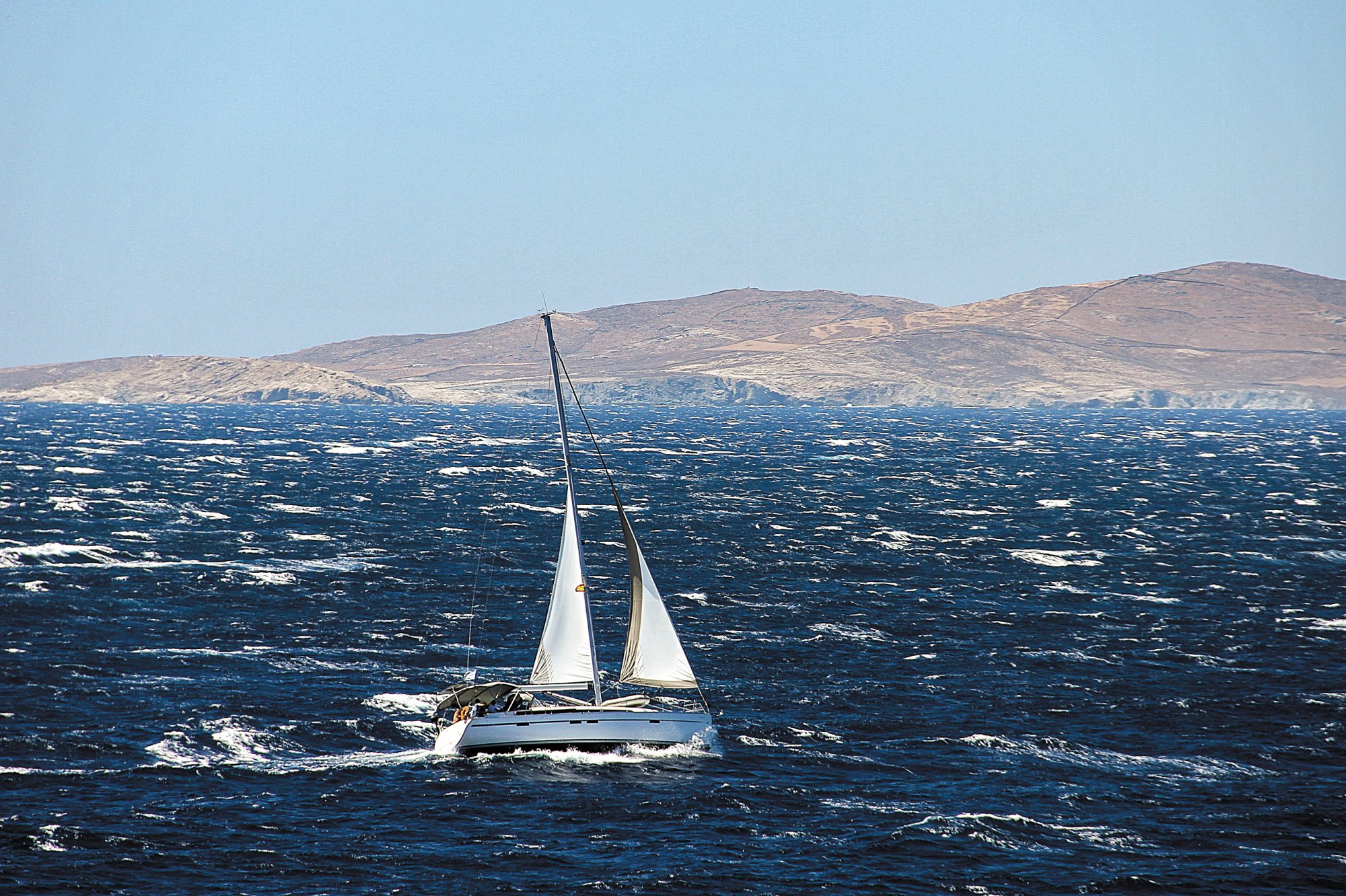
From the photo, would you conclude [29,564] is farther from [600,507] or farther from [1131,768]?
[1131,768]

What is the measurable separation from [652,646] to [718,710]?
5249mm

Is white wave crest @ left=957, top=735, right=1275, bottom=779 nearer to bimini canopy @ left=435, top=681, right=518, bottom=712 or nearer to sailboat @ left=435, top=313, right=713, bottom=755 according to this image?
sailboat @ left=435, top=313, right=713, bottom=755

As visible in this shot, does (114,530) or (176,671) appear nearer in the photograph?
(176,671)

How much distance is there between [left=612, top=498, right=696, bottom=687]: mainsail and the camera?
45.8 metres

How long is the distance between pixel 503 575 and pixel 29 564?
28.6m

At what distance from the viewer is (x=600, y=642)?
→ 202ft

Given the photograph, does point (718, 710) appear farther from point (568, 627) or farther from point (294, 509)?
point (294, 509)

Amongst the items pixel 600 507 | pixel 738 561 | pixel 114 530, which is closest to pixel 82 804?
pixel 738 561

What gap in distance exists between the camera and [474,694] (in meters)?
44.4

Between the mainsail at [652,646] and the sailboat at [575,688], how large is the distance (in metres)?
0.03

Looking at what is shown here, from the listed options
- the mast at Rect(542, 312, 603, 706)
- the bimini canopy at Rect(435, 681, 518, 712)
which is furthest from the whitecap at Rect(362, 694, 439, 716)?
the mast at Rect(542, 312, 603, 706)

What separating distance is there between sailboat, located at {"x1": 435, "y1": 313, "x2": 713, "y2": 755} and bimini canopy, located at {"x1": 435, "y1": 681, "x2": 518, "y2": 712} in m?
0.03

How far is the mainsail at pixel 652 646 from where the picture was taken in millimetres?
45812

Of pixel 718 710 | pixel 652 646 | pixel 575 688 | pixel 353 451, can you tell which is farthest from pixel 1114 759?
pixel 353 451
